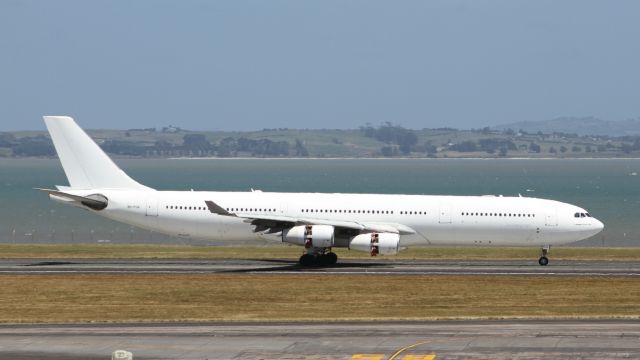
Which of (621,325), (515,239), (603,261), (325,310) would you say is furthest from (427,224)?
(621,325)

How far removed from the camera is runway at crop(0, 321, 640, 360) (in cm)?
3625

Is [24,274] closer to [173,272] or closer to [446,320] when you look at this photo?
[173,272]

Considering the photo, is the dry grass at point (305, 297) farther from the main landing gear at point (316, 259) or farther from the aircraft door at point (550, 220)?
the aircraft door at point (550, 220)

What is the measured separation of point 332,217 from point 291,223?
315cm

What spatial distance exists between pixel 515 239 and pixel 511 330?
26376mm

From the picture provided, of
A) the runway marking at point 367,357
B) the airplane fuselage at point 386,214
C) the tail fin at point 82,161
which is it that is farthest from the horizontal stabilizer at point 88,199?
the runway marking at point 367,357

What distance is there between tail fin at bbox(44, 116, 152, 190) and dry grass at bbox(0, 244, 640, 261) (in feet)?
15.8

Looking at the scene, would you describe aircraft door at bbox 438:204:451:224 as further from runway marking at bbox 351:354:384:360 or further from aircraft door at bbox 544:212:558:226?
runway marking at bbox 351:354:384:360

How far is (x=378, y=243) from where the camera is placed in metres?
64.6

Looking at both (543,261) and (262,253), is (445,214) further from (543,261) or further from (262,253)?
(262,253)

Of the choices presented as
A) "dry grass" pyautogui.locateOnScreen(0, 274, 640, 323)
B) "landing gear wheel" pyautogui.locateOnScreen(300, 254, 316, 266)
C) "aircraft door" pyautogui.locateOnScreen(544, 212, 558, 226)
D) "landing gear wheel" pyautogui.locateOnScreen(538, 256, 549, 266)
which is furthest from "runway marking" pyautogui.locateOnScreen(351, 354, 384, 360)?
"aircraft door" pyautogui.locateOnScreen(544, 212, 558, 226)

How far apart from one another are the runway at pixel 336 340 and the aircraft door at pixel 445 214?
23.3 m

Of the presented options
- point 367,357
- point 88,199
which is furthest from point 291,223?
point 367,357

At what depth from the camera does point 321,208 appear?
6856cm
